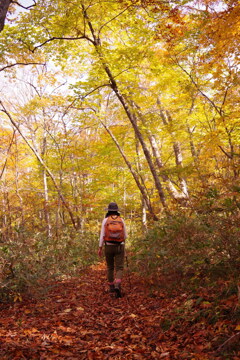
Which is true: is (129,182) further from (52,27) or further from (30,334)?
(30,334)

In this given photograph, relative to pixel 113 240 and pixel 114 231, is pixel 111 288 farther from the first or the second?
pixel 114 231

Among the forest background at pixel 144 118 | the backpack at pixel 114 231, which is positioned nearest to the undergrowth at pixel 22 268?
the forest background at pixel 144 118

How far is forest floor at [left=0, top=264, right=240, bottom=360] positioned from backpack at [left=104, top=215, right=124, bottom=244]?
121cm

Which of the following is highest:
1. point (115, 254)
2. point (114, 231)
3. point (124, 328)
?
point (114, 231)

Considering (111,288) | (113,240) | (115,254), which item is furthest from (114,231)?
(111,288)

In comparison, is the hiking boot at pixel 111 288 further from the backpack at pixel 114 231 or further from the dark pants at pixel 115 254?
the backpack at pixel 114 231

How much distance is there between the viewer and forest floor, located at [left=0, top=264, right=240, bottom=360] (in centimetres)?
278

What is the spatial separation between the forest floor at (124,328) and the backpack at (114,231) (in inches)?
47.4

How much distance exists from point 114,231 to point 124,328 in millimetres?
2241

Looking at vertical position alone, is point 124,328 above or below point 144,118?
below

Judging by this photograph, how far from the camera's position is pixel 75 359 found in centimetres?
283

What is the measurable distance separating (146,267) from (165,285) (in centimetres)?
116

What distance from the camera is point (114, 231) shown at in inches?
227

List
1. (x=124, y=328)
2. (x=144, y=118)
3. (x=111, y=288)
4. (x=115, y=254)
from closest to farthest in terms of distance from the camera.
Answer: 1. (x=124, y=328)
2. (x=111, y=288)
3. (x=115, y=254)
4. (x=144, y=118)
